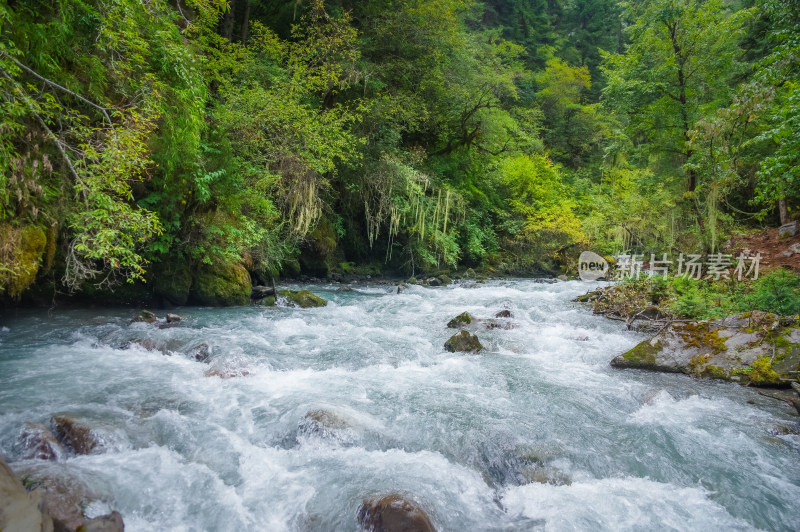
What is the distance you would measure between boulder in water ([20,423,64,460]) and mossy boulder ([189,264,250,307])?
6.33 metres

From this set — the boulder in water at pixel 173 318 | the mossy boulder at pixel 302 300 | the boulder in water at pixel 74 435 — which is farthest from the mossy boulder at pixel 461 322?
the boulder in water at pixel 74 435

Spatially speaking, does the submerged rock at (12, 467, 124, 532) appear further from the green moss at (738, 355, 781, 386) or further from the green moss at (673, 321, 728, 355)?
the green moss at (673, 321, 728, 355)

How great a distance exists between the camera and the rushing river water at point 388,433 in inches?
126

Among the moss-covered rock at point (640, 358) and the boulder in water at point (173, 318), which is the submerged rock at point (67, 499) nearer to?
the boulder in water at point (173, 318)

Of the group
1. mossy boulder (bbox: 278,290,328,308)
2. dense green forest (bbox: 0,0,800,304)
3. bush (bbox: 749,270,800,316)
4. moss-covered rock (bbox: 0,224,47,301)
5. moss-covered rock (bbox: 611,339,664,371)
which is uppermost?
dense green forest (bbox: 0,0,800,304)

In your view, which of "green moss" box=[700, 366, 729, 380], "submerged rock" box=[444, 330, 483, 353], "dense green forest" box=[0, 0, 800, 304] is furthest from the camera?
"submerged rock" box=[444, 330, 483, 353]

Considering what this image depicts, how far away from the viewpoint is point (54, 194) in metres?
5.41

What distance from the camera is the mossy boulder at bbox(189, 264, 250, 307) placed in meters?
9.71

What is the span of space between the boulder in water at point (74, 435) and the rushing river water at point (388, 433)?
0.08 m

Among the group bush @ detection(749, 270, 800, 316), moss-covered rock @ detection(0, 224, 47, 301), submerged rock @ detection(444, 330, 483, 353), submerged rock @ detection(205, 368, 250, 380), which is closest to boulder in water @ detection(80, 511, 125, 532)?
submerged rock @ detection(205, 368, 250, 380)

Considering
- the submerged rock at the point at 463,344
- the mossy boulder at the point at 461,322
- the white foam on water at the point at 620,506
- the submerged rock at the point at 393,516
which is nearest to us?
the submerged rock at the point at 393,516

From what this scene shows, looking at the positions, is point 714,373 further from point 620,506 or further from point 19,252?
point 19,252

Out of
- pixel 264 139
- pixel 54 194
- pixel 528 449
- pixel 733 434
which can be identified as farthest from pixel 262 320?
pixel 733 434

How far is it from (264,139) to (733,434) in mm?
10967
